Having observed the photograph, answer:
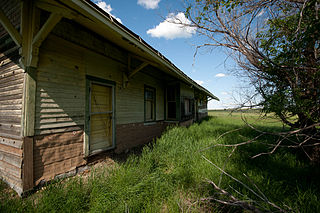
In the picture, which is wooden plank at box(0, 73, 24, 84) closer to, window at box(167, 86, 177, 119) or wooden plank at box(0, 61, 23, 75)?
wooden plank at box(0, 61, 23, 75)

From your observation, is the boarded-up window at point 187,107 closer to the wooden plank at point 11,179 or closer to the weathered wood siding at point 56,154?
the weathered wood siding at point 56,154

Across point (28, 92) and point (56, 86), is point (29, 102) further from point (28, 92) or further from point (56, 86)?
point (56, 86)

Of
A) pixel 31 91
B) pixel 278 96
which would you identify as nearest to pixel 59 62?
pixel 31 91

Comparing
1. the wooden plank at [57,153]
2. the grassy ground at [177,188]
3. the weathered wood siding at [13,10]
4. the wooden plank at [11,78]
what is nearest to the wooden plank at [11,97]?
the wooden plank at [11,78]

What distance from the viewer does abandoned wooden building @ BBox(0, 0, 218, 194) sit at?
7.98ft

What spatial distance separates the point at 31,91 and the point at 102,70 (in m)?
1.80

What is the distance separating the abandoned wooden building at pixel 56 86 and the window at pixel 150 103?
5.66 feet

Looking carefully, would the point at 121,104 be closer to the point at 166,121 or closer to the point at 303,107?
the point at 166,121

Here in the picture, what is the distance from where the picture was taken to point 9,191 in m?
2.46

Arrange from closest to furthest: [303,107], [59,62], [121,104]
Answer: [303,107] < [59,62] < [121,104]

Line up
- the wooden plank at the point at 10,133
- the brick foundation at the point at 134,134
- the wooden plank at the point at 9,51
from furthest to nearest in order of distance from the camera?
1. the brick foundation at the point at 134,134
2. the wooden plank at the point at 9,51
3. the wooden plank at the point at 10,133

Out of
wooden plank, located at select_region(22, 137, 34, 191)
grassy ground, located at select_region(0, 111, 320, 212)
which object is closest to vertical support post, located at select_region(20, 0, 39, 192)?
wooden plank, located at select_region(22, 137, 34, 191)

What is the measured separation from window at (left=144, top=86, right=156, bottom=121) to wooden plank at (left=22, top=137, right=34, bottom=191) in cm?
393

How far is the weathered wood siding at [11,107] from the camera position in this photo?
8.19ft
